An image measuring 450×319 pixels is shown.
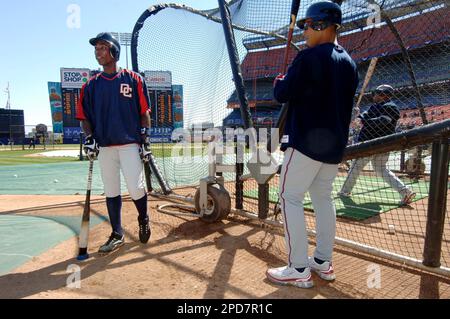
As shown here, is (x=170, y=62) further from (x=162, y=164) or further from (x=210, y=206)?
(x=210, y=206)

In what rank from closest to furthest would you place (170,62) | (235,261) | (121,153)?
(235,261), (121,153), (170,62)

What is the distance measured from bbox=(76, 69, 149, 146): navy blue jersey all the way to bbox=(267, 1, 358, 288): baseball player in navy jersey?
4.72 ft

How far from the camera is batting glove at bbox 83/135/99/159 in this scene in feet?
9.66

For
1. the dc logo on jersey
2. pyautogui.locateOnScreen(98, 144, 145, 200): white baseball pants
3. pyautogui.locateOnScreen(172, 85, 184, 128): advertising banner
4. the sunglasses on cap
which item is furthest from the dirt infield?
pyautogui.locateOnScreen(172, 85, 184, 128): advertising banner

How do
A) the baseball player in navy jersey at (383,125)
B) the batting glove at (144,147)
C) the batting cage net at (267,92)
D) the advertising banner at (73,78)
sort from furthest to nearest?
1. the advertising banner at (73,78)
2. the baseball player in navy jersey at (383,125)
3. the batting cage net at (267,92)
4. the batting glove at (144,147)

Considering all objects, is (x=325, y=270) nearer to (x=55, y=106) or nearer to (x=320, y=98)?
(x=320, y=98)

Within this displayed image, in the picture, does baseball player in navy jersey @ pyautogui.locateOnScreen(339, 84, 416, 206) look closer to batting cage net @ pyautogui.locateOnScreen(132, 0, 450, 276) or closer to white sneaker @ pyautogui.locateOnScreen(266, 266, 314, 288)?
batting cage net @ pyautogui.locateOnScreen(132, 0, 450, 276)

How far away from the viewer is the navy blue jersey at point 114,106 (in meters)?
2.99

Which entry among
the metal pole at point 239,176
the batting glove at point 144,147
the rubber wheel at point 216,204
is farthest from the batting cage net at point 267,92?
the batting glove at point 144,147

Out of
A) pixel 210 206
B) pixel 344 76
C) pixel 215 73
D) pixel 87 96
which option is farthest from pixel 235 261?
pixel 215 73

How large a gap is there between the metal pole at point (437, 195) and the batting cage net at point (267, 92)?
2.48ft

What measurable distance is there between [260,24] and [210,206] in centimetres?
257

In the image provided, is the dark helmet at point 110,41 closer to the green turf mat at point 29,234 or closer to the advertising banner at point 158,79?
the green turf mat at point 29,234
